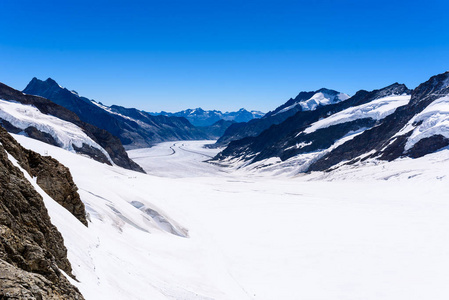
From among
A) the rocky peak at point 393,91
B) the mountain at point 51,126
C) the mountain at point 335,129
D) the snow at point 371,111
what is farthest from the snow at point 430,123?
the mountain at point 51,126

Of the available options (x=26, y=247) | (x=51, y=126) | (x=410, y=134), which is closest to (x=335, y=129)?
(x=410, y=134)

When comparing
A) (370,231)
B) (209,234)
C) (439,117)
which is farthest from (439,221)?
(439,117)

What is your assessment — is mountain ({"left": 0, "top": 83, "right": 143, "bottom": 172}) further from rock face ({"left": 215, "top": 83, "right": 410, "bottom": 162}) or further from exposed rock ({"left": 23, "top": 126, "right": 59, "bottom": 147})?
rock face ({"left": 215, "top": 83, "right": 410, "bottom": 162})

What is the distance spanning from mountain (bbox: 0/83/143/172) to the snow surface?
3203cm

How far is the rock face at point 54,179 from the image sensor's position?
11312mm

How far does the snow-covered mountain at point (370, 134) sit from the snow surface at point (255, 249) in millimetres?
38375

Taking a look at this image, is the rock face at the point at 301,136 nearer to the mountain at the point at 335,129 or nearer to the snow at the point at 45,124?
the mountain at the point at 335,129

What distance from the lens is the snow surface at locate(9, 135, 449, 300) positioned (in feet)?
35.2

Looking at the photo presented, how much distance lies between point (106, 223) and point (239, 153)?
142165mm

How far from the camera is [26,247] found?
5.64m

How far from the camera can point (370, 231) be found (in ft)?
74.8

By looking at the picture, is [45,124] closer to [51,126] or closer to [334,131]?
[51,126]

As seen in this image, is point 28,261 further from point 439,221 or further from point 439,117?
point 439,117

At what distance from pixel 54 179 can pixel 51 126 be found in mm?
59607
